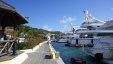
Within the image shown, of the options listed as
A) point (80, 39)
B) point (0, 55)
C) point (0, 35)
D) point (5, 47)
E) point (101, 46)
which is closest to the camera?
point (0, 55)

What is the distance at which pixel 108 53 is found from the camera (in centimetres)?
3244

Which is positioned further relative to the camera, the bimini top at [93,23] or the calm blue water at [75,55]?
the bimini top at [93,23]

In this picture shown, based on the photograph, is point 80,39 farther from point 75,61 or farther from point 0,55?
point 0,55

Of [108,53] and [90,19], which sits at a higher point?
[90,19]

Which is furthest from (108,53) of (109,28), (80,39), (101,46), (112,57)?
(80,39)

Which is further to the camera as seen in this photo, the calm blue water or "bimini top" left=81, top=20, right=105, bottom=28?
"bimini top" left=81, top=20, right=105, bottom=28

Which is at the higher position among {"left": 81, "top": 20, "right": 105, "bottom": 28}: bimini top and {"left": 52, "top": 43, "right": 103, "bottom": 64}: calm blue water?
{"left": 81, "top": 20, "right": 105, "bottom": 28}: bimini top

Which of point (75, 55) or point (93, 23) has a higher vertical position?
point (93, 23)

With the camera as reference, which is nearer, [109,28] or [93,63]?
[93,63]

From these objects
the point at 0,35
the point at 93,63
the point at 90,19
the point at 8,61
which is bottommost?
the point at 93,63

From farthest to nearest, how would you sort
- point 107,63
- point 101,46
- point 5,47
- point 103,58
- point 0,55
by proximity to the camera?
point 101,46, point 103,58, point 107,63, point 5,47, point 0,55

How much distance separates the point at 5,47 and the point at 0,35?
333 centimetres

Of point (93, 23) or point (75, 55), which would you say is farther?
point (93, 23)

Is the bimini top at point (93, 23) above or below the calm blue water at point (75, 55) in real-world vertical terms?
above
